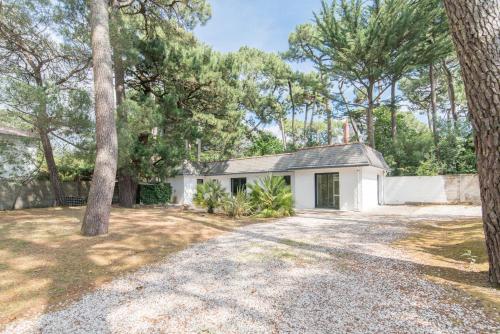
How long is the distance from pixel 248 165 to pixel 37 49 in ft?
43.9

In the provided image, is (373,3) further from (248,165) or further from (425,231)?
(425,231)

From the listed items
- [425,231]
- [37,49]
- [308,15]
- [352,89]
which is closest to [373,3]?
[308,15]

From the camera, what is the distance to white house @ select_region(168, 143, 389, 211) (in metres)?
14.8

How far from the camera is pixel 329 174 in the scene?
15898mm

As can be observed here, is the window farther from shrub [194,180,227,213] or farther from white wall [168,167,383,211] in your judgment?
shrub [194,180,227,213]

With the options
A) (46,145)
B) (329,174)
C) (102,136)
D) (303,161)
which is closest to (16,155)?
(46,145)

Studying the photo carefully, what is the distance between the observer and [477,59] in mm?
3559

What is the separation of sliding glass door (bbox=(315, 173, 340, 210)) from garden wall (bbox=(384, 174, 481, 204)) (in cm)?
522

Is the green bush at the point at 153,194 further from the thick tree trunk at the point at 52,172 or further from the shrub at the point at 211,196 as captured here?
the shrub at the point at 211,196

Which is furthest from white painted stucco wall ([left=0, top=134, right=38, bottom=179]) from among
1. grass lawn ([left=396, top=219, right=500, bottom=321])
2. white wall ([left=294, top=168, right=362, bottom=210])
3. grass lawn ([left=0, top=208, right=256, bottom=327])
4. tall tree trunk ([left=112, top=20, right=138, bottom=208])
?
grass lawn ([left=396, top=219, right=500, bottom=321])

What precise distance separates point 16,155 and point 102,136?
9.05 meters

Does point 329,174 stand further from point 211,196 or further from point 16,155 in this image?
point 16,155

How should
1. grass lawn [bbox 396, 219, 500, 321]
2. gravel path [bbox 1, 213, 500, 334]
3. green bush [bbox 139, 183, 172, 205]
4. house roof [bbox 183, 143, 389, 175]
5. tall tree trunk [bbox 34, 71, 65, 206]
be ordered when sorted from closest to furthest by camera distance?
1. gravel path [bbox 1, 213, 500, 334]
2. grass lawn [bbox 396, 219, 500, 321]
3. tall tree trunk [bbox 34, 71, 65, 206]
4. house roof [bbox 183, 143, 389, 175]
5. green bush [bbox 139, 183, 172, 205]

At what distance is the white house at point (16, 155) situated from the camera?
12797mm
